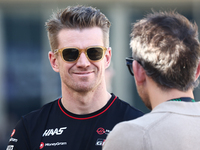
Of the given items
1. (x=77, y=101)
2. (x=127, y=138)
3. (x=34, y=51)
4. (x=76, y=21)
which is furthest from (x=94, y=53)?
(x=34, y=51)

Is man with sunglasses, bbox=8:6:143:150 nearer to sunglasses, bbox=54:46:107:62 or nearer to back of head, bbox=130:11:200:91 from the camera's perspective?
sunglasses, bbox=54:46:107:62

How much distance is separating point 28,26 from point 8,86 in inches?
61.4

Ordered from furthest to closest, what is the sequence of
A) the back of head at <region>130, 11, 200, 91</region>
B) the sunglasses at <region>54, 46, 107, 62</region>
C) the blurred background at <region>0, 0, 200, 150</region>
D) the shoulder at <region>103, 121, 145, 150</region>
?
the blurred background at <region>0, 0, 200, 150</region> → the sunglasses at <region>54, 46, 107, 62</region> → the back of head at <region>130, 11, 200, 91</region> → the shoulder at <region>103, 121, 145, 150</region>

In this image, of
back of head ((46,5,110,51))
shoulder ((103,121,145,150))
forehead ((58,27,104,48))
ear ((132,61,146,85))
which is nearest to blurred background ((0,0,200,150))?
back of head ((46,5,110,51))

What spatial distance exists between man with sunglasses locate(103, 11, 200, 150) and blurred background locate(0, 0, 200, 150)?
18.1 ft

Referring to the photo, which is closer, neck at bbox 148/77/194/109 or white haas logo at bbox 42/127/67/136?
neck at bbox 148/77/194/109

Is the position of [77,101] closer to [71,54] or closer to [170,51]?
[71,54]

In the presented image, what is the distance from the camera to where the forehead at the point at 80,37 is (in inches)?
92.7

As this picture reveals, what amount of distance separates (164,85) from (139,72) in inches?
7.0

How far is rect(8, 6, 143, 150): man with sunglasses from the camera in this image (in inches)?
88.8

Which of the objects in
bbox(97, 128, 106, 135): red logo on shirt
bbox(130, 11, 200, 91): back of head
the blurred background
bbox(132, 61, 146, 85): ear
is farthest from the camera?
the blurred background

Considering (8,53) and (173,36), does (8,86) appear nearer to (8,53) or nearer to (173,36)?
(8,53)

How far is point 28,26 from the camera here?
7.15m

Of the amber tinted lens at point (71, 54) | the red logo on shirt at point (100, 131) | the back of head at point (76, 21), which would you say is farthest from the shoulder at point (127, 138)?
the back of head at point (76, 21)
